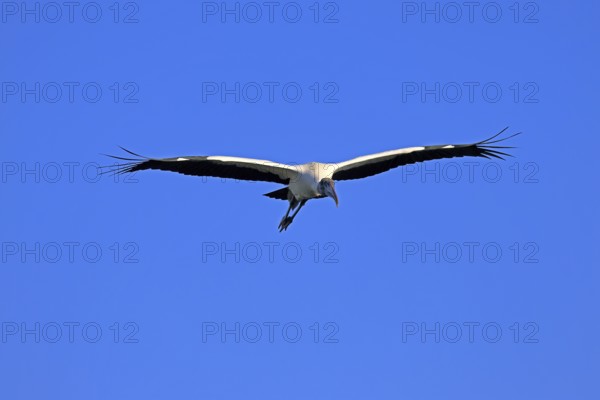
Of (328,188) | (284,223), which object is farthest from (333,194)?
(284,223)

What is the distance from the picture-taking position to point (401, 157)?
2216 cm

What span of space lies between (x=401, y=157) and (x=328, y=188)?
85.7 inches

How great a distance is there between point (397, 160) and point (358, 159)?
1062 mm

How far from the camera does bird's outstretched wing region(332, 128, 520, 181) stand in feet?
71.5

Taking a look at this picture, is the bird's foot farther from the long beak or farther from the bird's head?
the long beak

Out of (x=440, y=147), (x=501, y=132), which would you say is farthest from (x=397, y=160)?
(x=501, y=132)

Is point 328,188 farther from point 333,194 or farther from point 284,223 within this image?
point 284,223

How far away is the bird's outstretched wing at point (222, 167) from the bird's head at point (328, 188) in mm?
735

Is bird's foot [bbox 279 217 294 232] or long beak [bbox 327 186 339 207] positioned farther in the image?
bird's foot [bbox 279 217 294 232]

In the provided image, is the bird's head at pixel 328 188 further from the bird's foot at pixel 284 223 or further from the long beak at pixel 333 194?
the bird's foot at pixel 284 223

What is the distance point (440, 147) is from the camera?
2184 cm

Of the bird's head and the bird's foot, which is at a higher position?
the bird's head

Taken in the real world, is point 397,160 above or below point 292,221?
above

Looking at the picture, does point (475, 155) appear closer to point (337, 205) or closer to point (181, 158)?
point (337, 205)
